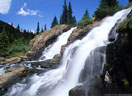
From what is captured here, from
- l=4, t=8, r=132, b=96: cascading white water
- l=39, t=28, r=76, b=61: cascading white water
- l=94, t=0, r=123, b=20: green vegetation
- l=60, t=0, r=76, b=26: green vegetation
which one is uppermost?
l=60, t=0, r=76, b=26: green vegetation

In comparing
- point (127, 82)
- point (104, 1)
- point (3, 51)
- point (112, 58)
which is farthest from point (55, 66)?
point (3, 51)

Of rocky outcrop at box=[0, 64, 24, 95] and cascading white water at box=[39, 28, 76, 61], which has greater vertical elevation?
cascading white water at box=[39, 28, 76, 61]

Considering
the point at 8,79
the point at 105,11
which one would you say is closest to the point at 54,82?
the point at 8,79

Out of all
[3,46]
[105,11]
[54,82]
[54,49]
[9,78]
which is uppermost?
[105,11]

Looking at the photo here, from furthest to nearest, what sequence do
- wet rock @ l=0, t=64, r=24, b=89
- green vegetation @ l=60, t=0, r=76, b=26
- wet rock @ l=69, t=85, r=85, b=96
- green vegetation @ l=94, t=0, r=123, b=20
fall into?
green vegetation @ l=60, t=0, r=76, b=26
green vegetation @ l=94, t=0, r=123, b=20
wet rock @ l=0, t=64, r=24, b=89
wet rock @ l=69, t=85, r=85, b=96

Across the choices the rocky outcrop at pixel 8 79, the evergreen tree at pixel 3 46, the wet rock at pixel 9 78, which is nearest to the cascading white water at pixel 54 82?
the rocky outcrop at pixel 8 79

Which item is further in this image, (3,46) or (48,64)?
(3,46)

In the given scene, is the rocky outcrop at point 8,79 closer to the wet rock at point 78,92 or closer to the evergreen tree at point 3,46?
the wet rock at point 78,92

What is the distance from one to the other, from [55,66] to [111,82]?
8762 millimetres

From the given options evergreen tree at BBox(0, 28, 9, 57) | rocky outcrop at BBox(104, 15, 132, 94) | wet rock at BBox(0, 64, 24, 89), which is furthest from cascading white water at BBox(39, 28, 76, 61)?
rocky outcrop at BBox(104, 15, 132, 94)

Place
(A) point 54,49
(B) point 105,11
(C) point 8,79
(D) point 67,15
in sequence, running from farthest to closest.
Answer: (D) point 67,15 → (B) point 105,11 → (A) point 54,49 → (C) point 8,79

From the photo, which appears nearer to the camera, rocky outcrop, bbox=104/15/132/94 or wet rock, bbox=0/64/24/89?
rocky outcrop, bbox=104/15/132/94

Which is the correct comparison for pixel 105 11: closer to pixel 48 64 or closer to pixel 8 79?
pixel 48 64

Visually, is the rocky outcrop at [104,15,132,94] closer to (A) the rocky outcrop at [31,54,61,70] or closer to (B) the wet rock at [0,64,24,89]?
(A) the rocky outcrop at [31,54,61,70]
